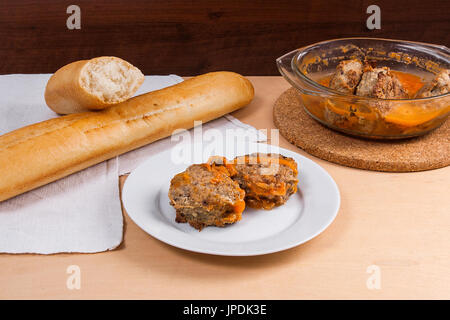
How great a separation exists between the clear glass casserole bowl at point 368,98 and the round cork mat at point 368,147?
28mm

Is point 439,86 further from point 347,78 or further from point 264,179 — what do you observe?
point 264,179

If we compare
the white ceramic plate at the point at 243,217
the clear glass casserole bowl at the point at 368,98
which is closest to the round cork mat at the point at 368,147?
the clear glass casserole bowl at the point at 368,98

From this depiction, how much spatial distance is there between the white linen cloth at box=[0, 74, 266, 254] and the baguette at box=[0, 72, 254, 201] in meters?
0.02

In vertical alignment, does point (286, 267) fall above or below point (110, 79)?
below

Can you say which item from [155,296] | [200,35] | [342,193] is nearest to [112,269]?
[155,296]

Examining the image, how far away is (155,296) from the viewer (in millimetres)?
782

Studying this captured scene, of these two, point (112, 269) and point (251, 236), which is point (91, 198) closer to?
point (112, 269)

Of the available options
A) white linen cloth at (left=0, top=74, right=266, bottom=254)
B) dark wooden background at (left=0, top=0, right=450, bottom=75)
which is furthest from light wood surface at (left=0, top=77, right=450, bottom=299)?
dark wooden background at (left=0, top=0, right=450, bottom=75)

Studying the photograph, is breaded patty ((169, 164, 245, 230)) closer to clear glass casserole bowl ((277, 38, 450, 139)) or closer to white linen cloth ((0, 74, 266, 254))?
white linen cloth ((0, 74, 266, 254))

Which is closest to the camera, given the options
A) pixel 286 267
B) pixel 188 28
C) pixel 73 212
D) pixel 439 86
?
pixel 286 267

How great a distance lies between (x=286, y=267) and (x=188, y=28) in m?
1.40

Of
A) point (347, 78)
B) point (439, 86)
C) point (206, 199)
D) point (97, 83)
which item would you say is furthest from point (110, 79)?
point (439, 86)

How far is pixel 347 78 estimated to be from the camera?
1.19 meters

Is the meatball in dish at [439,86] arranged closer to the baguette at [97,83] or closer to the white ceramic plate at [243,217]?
the white ceramic plate at [243,217]
